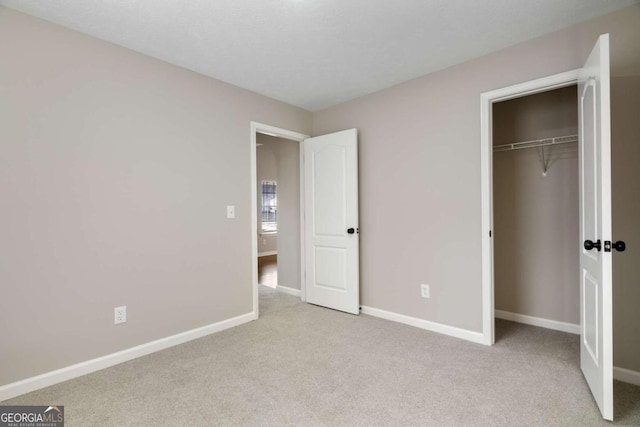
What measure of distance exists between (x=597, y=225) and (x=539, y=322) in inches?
73.9

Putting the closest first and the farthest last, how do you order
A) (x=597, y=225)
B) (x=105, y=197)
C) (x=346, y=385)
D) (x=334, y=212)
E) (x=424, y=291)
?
(x=597, y=225)
(x=346, y=385)
(x=105, y=197)
(x=424, y=291)
(x=334, y=212)

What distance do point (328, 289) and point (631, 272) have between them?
2710 mm

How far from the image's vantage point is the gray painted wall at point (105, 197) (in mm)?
2074

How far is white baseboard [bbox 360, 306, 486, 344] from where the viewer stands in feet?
9.25

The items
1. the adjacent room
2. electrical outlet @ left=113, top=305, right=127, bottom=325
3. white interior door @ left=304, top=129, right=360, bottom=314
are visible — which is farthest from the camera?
white interior door @ left=304, top=129, right=360, bottom=314

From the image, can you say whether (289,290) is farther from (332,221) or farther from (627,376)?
(627,376)

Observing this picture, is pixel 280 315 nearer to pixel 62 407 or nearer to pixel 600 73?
pixel 62 407

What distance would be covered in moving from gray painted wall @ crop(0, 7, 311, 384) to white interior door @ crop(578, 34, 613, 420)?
9.48 ft

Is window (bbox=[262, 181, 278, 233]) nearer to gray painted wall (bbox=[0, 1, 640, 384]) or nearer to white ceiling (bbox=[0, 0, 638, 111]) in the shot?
gray painted wall (bbox=[0, 1, 640, 384])

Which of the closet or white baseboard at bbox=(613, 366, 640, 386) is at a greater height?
the closet

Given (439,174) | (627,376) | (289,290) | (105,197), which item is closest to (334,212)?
(439,174)

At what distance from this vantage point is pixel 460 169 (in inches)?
114

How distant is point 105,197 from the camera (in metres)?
2.44

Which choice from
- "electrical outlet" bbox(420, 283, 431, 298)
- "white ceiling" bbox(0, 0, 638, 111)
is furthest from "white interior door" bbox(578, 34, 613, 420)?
"electrical outlet" bbox(420, 283, 431, 298)
